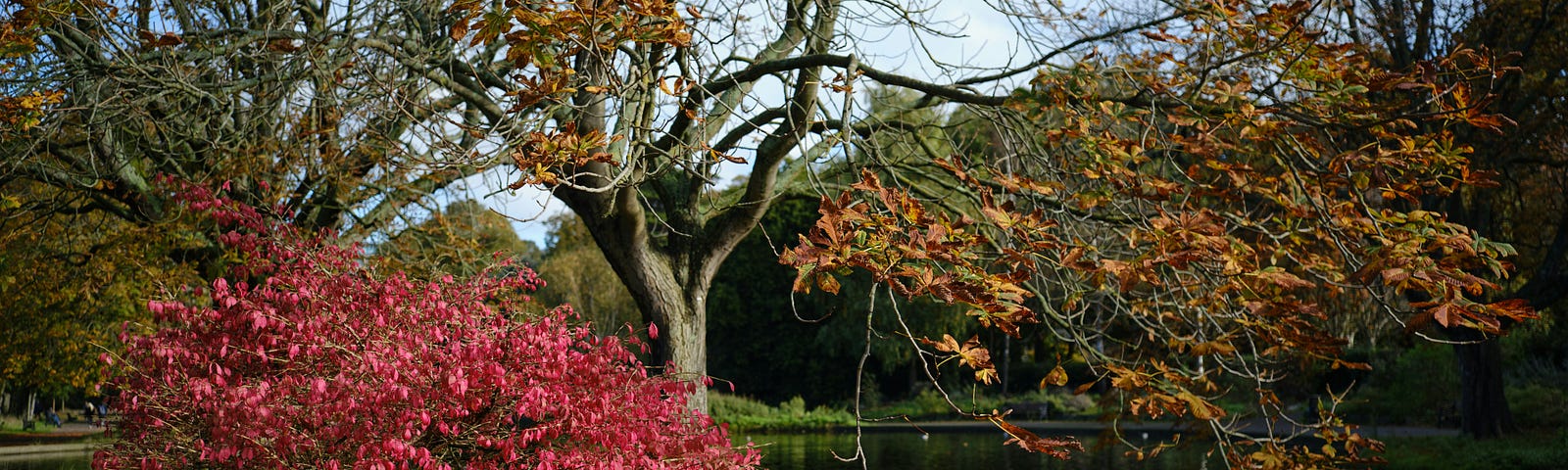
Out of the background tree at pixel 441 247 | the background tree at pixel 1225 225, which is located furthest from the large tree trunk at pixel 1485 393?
the background tree at pixel 441 247

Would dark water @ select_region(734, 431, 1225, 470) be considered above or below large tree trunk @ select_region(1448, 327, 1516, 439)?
below

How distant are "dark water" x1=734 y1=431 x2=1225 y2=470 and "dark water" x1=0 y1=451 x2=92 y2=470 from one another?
9285 mm

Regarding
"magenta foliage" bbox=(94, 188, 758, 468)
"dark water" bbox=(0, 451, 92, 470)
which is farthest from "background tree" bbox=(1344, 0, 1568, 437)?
"dark water" bbox=(0, 451, 92, 470)

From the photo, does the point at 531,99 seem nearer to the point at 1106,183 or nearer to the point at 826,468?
the point at 1106,183

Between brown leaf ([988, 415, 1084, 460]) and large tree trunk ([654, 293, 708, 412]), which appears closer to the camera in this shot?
brown leaf ([988, 415, 1084, 460])

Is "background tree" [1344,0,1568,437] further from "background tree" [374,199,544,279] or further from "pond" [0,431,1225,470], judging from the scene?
"background tree" [374,199,544,279]

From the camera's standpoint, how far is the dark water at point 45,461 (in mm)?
14461

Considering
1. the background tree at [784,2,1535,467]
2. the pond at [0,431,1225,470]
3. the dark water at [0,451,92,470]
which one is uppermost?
the background tree at [784,2,1535,467]

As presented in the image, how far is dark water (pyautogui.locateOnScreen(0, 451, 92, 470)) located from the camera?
569 inches

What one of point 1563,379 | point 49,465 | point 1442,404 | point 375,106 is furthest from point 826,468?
point 1563,379

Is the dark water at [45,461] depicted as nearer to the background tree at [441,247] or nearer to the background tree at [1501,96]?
the background tree at [441,247]

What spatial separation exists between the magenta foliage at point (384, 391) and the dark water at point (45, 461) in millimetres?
8899

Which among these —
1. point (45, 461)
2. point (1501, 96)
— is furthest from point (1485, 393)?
point (45, 461)

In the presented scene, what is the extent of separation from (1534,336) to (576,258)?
2351cm
